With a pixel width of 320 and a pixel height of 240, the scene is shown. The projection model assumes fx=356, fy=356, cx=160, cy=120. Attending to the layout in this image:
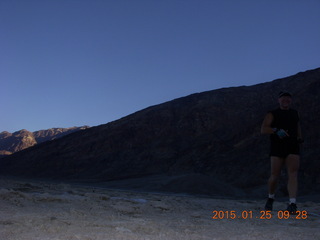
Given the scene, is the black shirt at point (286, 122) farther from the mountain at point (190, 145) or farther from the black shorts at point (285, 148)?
the mountain at point (190, 145)

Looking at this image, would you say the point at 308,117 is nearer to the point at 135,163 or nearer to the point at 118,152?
the point at 135,163

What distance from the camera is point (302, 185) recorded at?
58.9 ft

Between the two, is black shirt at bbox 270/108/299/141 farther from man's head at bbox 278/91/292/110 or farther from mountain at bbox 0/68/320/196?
mountain at bbox 0/68/320/196

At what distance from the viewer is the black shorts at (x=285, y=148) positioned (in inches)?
194

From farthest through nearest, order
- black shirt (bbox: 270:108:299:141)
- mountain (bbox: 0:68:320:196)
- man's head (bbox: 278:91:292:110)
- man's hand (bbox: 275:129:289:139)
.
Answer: mountain (bbox: 0:68:320:196)
man's head (bbox: 278:91:292:110)
black shirt (bbox: 270:108:299:141)
man's hand (bbox: 275:129:289:139)

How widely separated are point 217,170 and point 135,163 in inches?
346

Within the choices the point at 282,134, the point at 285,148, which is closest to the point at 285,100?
the point at 282,134

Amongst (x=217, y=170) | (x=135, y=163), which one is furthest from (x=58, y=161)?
(x=217, y=170)

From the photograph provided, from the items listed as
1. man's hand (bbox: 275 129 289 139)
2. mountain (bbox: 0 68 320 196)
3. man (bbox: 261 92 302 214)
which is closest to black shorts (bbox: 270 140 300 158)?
man (bbox: 261 92 302 214)

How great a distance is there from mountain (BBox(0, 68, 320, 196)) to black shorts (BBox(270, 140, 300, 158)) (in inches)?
549

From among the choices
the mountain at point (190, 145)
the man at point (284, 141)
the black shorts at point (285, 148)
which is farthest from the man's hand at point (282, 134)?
the mountain at point (190, 145)

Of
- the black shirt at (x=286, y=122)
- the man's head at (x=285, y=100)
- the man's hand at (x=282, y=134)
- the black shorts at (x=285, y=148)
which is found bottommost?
the black shorts at (x=285, y=148)

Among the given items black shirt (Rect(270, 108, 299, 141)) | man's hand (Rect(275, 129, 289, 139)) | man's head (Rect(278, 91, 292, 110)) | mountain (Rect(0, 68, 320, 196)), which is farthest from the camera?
mountain (Rect(0, 68, 320, 196))

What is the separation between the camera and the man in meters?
4.89
